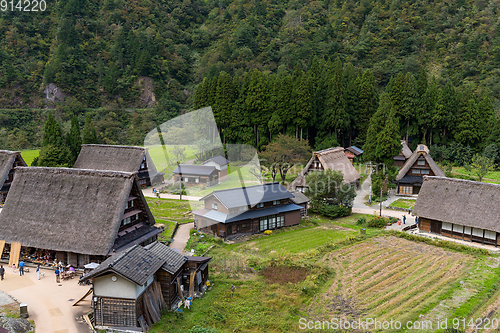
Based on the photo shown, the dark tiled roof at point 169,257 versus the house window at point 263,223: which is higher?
the dark tiled roof at point 169,257

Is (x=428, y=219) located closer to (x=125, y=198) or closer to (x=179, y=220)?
(x=179, y=220)

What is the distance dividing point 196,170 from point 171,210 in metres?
9.82

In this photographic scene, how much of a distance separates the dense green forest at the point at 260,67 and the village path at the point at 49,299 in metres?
36.4

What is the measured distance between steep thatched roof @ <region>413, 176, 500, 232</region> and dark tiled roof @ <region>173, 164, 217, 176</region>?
75.6 feet

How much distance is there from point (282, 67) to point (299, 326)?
63.8 m

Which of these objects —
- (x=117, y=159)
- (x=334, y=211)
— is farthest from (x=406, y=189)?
(x=117, y=159)

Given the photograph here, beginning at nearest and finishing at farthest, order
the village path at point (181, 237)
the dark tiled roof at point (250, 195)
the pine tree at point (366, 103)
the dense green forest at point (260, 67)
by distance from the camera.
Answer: the village path at point (181, 237) < the dark tiled roof at point (250, 195) < the dense green forest at point (260, 67) < the pine tree at point (366, 103)

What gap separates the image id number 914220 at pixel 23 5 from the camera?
2894 inches

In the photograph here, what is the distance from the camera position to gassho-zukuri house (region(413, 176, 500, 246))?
26453mm

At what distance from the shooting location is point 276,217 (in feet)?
101

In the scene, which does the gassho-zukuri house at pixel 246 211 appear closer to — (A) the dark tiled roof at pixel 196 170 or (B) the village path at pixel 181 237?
(B) the village path at pixel 181 237

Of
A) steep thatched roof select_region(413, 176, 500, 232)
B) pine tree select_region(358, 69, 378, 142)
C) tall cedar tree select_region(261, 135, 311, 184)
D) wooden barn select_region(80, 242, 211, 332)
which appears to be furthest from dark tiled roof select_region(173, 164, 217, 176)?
wooden barn select_region(80, 242, 211, 332)

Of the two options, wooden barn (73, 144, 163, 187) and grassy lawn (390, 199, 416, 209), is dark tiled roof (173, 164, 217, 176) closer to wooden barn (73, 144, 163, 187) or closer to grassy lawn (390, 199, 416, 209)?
wooden barn (73, 144, 163, 187)

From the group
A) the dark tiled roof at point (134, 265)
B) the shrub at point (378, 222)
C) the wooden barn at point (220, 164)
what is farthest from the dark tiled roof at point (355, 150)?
the dark tiled roof at point (134, 265)
